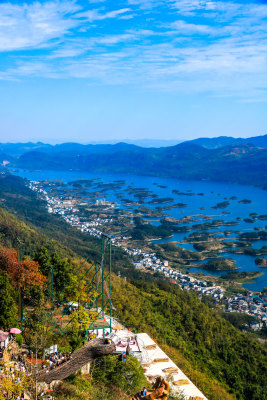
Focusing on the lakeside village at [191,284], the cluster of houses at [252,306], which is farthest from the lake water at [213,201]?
the lakeside village at [191,284]

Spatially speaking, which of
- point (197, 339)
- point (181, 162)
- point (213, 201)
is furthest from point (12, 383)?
point (181, 162)

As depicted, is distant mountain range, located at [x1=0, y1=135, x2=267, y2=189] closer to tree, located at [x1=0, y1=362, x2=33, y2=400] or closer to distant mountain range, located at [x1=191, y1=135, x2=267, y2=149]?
distant mountain range, located at [x1=191, y1=135, x2=267, y2=149]


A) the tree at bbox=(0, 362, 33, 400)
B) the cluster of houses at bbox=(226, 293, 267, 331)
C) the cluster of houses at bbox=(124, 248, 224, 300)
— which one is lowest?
the cluster of houses at bbox=(226, 293, 267, 331)

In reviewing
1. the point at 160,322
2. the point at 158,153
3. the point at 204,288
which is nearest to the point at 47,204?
the point at 204,288

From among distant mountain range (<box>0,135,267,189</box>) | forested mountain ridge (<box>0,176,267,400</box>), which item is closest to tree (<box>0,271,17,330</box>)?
forested mountain ridge (<box>0,176,267,400</box>)

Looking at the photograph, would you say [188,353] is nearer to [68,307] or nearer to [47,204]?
[68,307]

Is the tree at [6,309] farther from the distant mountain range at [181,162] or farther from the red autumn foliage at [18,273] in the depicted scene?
the distant mountain range at [181,162]

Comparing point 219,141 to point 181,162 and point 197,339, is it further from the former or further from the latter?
point 197,339

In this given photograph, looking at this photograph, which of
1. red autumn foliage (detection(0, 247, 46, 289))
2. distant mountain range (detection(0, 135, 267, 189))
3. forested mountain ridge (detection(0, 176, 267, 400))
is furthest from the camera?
distant mountain range (detection(0, 135, 267, 189))

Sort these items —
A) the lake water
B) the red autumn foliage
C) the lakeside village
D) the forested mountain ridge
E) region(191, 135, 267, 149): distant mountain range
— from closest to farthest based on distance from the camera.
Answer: the red autumn foliage, the forested mountain ridge, the lakeside village, the lake water, region(191, 135, 267, 149): distant mountain range
